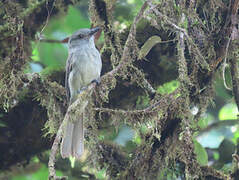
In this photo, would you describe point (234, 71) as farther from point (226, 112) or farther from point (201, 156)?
point (226, 112)

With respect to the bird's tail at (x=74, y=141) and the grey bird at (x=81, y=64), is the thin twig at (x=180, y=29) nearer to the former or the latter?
the grey bird at (x=81, y=64)

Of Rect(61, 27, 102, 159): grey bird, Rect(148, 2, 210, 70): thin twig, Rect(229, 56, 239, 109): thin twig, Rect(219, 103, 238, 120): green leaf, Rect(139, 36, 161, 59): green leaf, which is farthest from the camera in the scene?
Rect(219, 103, 238, 120): green leaf

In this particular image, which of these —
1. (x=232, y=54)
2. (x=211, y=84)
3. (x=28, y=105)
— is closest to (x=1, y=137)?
(x=28, y=105)

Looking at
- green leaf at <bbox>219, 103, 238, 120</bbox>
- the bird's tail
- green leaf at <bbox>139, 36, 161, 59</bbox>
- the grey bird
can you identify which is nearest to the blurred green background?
green leaf at <bbox>219, 103, 238, 120</bbox>

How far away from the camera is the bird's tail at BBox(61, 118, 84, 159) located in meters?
3.30

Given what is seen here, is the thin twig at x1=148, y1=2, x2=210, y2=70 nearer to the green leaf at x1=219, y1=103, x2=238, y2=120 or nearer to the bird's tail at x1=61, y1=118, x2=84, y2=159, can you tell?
the bird's tail at x1=61, y1=118, x2=84, y2=159

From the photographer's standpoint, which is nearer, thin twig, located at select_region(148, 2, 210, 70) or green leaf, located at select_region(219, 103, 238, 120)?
thin twig, located at select_region(148, 2, 210, 70)

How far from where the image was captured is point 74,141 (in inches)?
133

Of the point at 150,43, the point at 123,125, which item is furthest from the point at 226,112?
the point at 150,43

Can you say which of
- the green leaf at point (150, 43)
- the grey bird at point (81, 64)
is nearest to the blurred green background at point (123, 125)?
the grey bird at point (81, 64)

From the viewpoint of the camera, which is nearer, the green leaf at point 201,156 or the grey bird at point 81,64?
the green leaf at point 201,156

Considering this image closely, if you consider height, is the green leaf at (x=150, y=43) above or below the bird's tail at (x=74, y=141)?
above

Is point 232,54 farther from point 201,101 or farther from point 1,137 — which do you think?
point 1,137

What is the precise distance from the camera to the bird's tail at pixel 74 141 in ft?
10.8
